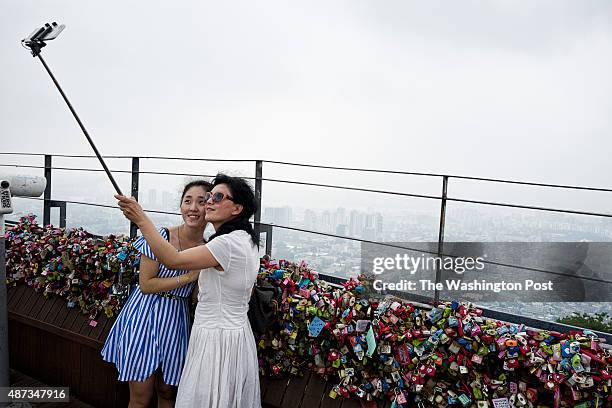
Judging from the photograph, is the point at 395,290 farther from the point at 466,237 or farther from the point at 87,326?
the point at 87,326

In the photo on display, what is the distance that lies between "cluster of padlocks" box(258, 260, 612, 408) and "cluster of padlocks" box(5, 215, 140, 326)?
1038 mm

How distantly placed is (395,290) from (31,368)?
8.87 ft

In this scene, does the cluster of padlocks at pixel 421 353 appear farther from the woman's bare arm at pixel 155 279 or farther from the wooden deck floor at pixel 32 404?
the wooden deck floor at pixel 32 404

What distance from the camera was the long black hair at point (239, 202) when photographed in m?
1.67

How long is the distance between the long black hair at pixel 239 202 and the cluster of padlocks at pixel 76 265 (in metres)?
1.02

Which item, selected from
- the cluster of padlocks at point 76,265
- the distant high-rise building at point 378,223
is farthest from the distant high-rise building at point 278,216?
the cluster of padlocks at point 76,265

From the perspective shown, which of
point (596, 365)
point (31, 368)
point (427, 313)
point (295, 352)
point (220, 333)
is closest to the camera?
point (596, 365)

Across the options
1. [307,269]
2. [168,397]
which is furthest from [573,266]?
[168,397]

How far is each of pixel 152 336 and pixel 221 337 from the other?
1.43 feet

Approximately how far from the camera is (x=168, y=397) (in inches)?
81.4

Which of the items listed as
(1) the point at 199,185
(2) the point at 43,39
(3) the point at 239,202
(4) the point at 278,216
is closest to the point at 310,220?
(4) the point at 278,216

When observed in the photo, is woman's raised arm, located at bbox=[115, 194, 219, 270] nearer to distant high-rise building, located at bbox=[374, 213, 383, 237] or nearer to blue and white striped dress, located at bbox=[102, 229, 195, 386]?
blue and white striped dress, located at bbox=[102, 229, 195, 386]

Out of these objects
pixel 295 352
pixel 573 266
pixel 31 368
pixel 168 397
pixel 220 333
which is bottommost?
pixel 31 368

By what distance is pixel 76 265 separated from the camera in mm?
2879
